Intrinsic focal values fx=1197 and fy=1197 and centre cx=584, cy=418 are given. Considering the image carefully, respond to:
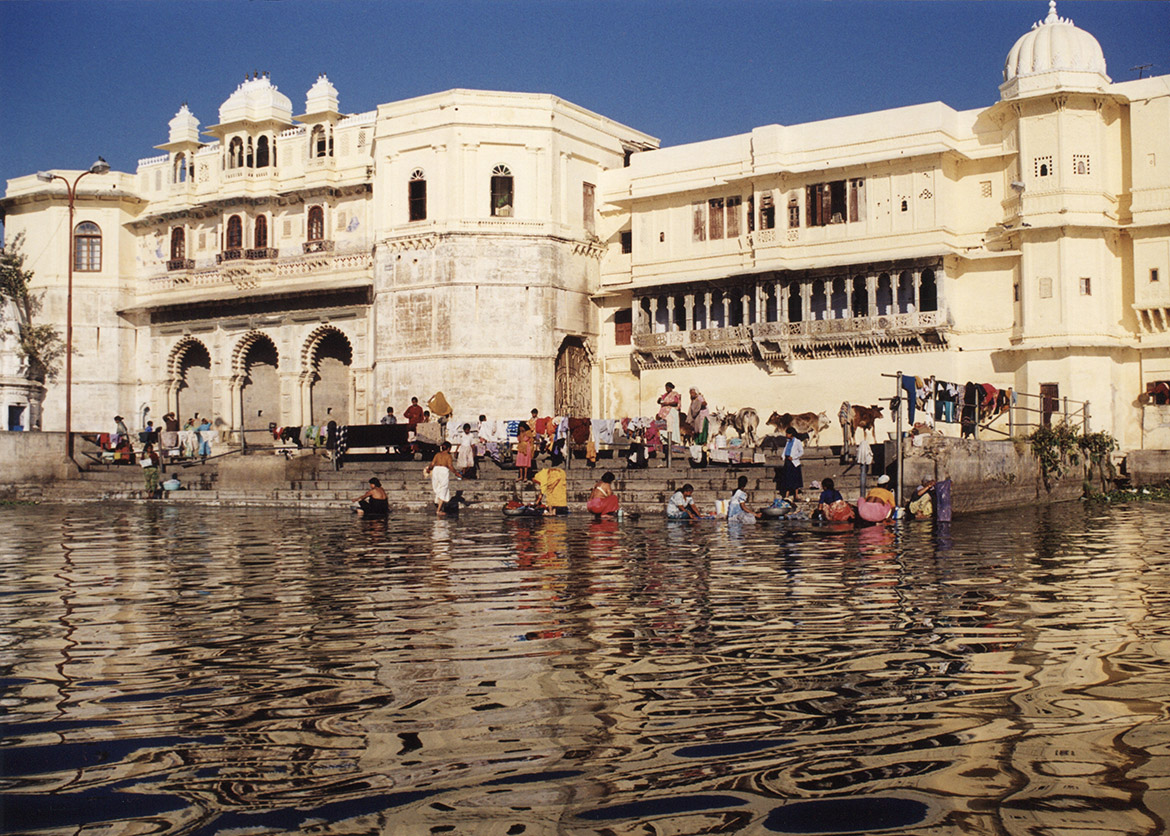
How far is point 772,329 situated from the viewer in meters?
30.8

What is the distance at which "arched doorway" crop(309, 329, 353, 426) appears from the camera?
37250 mm

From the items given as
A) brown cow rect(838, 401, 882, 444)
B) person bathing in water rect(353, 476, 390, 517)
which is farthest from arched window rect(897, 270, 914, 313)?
person bathing in water rect(353, 476, 390, 517)

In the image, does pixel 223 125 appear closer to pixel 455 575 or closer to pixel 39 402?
pixel 39 402

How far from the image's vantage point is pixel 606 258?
115 ft

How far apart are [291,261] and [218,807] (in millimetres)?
35105

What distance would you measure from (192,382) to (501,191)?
14339 millimetres

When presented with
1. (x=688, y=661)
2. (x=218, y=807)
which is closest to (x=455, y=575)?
(x=688, y=661)

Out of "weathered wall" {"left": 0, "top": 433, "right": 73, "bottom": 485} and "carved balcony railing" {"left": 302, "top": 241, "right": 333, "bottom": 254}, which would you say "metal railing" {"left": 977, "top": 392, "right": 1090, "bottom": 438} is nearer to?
"carved balcony railing" {"left": 302, "top": 241, "right": 333, "bottom": 254}

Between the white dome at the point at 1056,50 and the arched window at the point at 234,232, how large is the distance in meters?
23.6

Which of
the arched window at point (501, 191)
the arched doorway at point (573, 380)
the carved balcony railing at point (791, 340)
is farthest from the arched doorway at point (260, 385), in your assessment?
the carved balcony railing at point (791, 340)

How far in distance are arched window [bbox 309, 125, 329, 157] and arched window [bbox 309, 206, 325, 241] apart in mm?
1739

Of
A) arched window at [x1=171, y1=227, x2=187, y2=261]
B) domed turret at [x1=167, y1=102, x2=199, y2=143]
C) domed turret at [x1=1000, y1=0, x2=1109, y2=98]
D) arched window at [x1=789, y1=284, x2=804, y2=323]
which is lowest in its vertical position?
arched window at [x1=789, y1=284, x2=804, y2=323]

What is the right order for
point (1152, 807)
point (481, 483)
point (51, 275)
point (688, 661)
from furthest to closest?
1. point (51, 275)
2. point (481, 483)
3. point (688, 661)
4. point (1152, 807)

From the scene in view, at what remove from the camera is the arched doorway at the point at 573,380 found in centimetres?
3344
